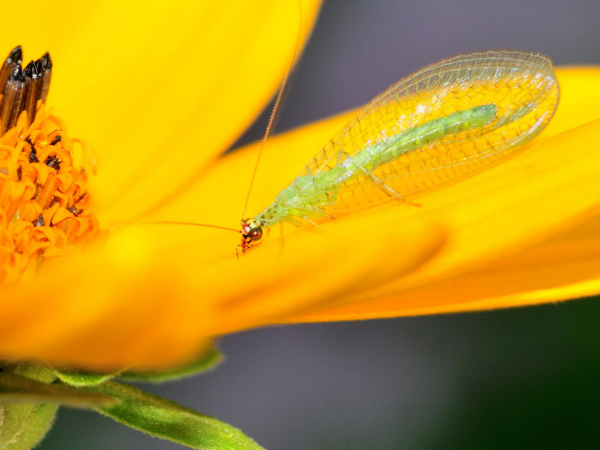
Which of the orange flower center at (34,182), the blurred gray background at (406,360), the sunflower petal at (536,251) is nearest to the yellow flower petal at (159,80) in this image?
the orange flower center at (34,182)

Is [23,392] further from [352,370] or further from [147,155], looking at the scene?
[352,370]

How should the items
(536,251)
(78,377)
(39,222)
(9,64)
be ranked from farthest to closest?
1. (9,64)
2. (39,222)
3. (536,251)
4. (78,377)

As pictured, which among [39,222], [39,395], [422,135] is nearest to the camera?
[39,395]

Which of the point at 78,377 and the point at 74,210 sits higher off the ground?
the point at 74,210

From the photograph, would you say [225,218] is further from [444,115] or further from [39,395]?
[39,395]

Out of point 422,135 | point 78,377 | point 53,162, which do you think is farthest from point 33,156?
point 422,135

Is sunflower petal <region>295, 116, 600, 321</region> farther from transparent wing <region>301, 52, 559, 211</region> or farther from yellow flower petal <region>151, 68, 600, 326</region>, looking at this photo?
transparent wing <region>301, 52, 559, 211</region>

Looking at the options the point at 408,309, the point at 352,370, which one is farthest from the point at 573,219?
the point at 352,370
